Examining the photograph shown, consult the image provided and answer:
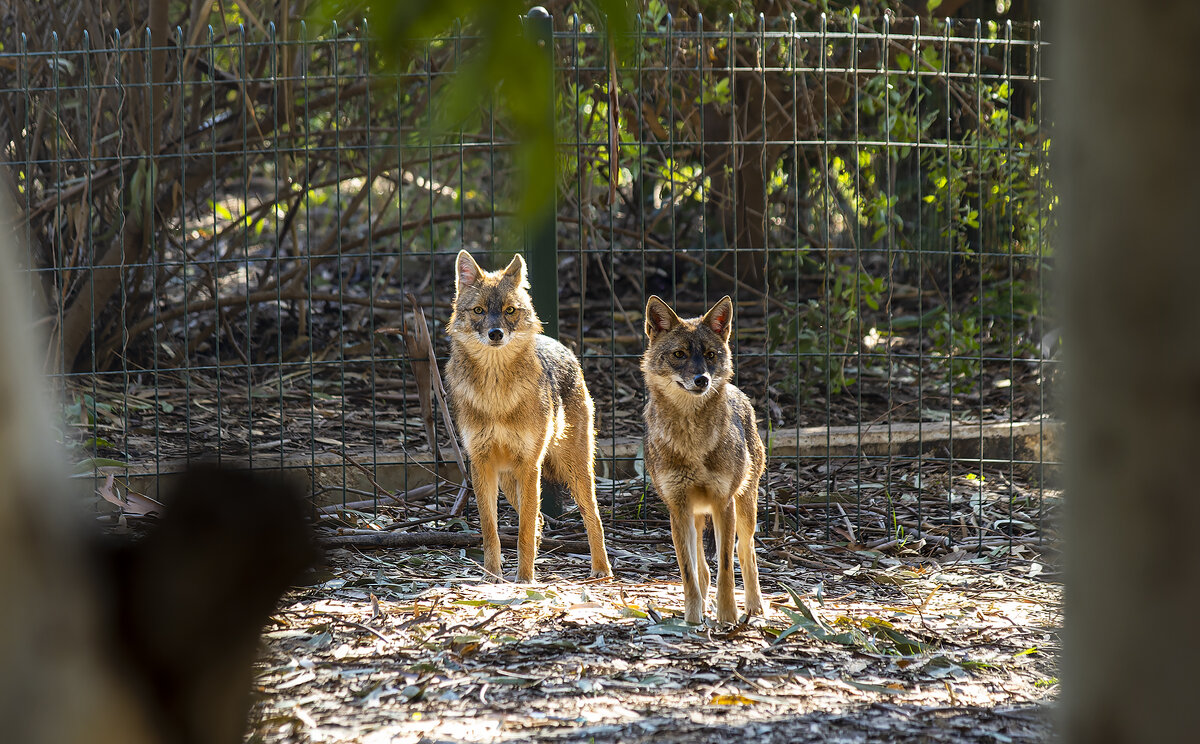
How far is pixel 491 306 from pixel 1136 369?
206 inches

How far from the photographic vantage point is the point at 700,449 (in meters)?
5.24

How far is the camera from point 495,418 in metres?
6.28

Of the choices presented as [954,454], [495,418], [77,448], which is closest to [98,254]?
[77,448]

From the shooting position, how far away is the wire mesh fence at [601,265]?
7359mm

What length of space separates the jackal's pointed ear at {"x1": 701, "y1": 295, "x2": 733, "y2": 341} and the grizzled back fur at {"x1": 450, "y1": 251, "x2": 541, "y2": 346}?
126 cm

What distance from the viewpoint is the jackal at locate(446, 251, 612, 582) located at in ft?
20.6

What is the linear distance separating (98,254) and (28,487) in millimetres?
9036

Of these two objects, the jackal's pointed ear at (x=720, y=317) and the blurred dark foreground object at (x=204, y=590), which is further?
the jackal's pointed ear at (x=720, y=317)

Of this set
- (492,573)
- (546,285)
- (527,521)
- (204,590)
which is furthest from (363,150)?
(204,590)

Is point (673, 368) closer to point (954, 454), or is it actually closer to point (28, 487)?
point (954, 454)

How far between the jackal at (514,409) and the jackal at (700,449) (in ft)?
2.84

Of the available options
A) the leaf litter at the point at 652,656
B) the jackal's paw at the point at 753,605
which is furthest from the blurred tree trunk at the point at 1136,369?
the jackal's paw at the point at 753,605

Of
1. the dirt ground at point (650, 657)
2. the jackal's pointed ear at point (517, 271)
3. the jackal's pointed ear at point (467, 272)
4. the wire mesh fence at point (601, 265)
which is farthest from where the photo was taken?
the wire mesh fence at point (601, 265)

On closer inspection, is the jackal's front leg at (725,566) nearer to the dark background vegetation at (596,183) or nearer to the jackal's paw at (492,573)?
the jackal's paw at (492,573)
